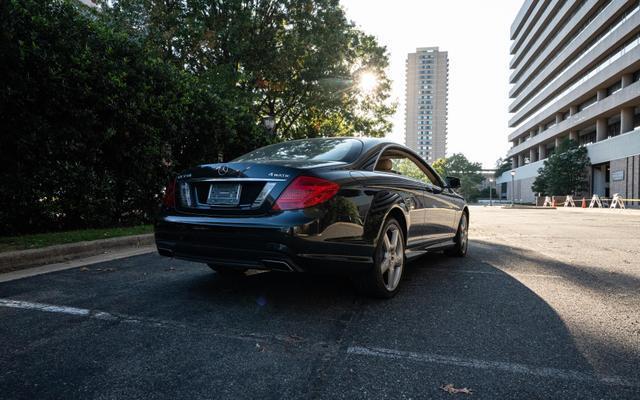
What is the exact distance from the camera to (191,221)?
10.8 ft

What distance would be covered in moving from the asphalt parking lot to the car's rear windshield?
120 cm

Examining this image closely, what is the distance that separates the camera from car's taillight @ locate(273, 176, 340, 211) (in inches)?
116

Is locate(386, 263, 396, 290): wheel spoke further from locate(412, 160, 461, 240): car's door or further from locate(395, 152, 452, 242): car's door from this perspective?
locate(412, 160, 461, 240): car's door

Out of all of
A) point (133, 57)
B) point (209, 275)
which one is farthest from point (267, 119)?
point (209, 275)

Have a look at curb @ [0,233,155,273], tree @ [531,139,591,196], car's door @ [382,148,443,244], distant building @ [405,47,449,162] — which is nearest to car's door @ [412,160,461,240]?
car's door @ [382,148,443,244]

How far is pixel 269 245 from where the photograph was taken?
2.90m

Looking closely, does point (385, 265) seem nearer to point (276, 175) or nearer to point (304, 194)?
point (304, 194)

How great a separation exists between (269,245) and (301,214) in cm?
31

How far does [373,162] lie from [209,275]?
216 centimetres

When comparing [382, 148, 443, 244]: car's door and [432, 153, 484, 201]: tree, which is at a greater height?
[432, 153, 484, 201]: tree

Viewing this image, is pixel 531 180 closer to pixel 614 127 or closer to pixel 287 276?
pixel 614 127

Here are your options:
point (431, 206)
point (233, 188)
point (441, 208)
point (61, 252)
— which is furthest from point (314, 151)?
point (61, 252)

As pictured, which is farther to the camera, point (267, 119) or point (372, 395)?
point (267, 119)

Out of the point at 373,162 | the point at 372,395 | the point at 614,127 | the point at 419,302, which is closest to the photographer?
the point at 372,395
